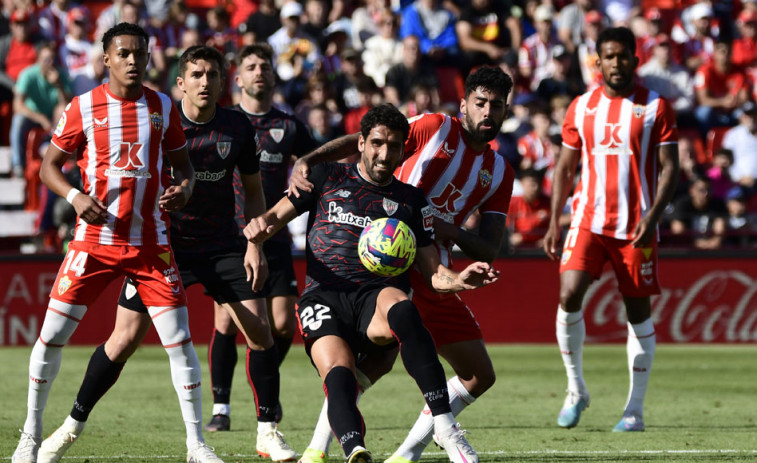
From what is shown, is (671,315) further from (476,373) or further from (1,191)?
(1,191)

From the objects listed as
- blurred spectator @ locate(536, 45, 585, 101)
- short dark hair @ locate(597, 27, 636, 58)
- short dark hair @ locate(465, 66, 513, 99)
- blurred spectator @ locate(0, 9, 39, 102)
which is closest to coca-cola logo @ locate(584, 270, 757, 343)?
blurred spectator @ locate(536, 45, 585, 101)

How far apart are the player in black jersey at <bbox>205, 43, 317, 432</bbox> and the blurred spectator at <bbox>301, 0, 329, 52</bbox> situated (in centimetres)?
986

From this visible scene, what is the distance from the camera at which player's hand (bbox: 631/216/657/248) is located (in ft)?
27.2

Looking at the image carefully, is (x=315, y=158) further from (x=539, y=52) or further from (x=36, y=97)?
(x=539, y=52)

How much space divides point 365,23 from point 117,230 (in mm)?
13184

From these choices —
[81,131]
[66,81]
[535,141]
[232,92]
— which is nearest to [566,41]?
[535,141]

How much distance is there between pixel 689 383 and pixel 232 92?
28.7 ft

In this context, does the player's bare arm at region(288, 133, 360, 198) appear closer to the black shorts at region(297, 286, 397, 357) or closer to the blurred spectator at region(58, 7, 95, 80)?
the black shorts at region(297, 286, 397, 357)

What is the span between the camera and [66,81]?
659 inches

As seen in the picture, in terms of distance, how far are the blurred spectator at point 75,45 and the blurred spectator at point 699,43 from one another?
387 inches

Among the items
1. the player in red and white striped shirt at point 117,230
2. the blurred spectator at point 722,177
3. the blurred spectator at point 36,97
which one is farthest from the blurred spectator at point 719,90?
the player in red and white striped shirt at point 117,230

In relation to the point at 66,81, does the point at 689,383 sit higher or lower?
lower

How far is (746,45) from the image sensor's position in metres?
19.5

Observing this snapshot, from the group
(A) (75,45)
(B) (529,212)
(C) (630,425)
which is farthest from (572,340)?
(A) (75,45)
